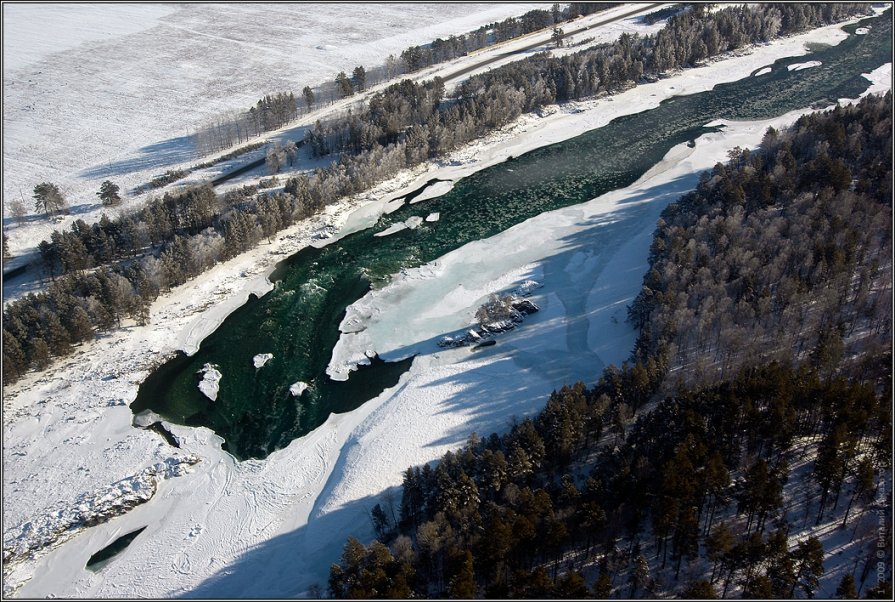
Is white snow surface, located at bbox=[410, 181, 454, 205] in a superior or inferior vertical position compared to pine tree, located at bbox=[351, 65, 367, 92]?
inferior

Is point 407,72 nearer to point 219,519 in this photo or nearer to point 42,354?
point 42,354

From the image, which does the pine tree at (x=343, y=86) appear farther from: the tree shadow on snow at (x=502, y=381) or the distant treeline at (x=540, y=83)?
the tree shadow on snow at (x=502, y=381)

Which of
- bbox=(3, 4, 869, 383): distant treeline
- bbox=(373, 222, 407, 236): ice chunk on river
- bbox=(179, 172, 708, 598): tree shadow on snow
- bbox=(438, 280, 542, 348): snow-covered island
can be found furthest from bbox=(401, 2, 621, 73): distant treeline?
bbox=(438, 280, 542, 348): snow-covered island

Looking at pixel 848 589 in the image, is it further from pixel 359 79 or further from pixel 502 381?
pixel 359 79

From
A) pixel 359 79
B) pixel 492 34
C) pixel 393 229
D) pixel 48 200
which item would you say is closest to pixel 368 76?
pixel 359 79

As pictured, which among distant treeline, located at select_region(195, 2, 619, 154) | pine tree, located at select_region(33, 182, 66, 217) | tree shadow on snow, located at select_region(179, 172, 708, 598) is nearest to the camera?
tree shadow on snow, located at select_region(179, 172, 708, 598)

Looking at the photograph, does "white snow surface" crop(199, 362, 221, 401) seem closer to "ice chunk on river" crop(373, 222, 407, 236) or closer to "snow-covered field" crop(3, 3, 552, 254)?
"ice chunk on river" crop(373, 222, 407, 236)
